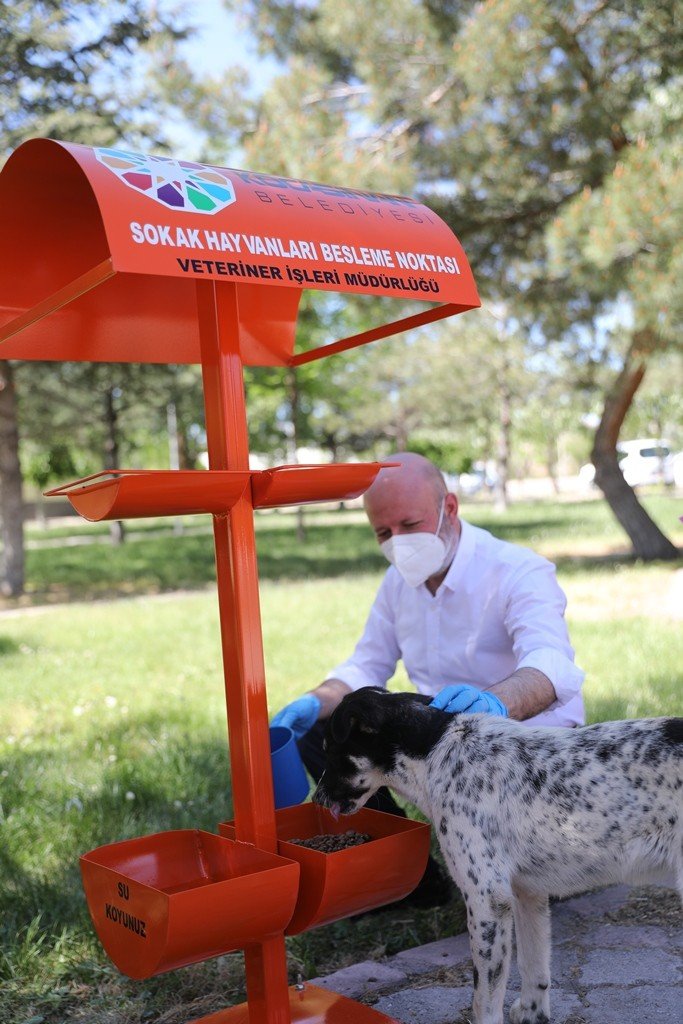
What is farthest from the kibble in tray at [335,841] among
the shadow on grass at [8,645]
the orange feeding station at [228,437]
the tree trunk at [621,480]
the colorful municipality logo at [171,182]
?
the tree trunk at [621,480]

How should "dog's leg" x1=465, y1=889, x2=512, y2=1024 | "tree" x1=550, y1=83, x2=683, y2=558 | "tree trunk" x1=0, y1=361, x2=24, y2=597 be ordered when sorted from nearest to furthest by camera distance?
"dog's leg" x1=465, y1=889, x2=512, y2=1024 < "tree" x1=550, y1=83, x2=683, y2=558 < "tree trunk" x1=0, y1=361, x2=24, y2=597

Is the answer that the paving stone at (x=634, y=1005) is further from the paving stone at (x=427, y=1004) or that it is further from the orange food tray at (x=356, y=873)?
the orange food tray at (x=356, y=873)

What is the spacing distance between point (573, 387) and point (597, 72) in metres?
7.67

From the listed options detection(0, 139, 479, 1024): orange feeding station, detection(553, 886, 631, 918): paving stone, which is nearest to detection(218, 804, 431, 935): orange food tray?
detection(0, 139, 479, 1024): orange feeding station

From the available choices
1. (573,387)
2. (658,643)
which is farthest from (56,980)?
(573,387)

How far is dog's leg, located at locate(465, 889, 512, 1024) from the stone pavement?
0.41m

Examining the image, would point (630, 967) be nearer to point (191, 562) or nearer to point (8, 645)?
point (8, 645)

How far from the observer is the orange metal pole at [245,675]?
9.23 feet

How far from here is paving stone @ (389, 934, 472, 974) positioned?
360cm

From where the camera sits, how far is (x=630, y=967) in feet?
11.4

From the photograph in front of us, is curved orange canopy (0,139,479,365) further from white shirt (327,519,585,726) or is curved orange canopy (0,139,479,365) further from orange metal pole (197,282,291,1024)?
white shirt (327,519,585,726)

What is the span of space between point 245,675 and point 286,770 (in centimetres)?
98

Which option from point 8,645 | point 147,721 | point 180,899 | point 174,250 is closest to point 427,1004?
point 180,899

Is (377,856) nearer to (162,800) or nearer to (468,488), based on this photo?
(162,800)
